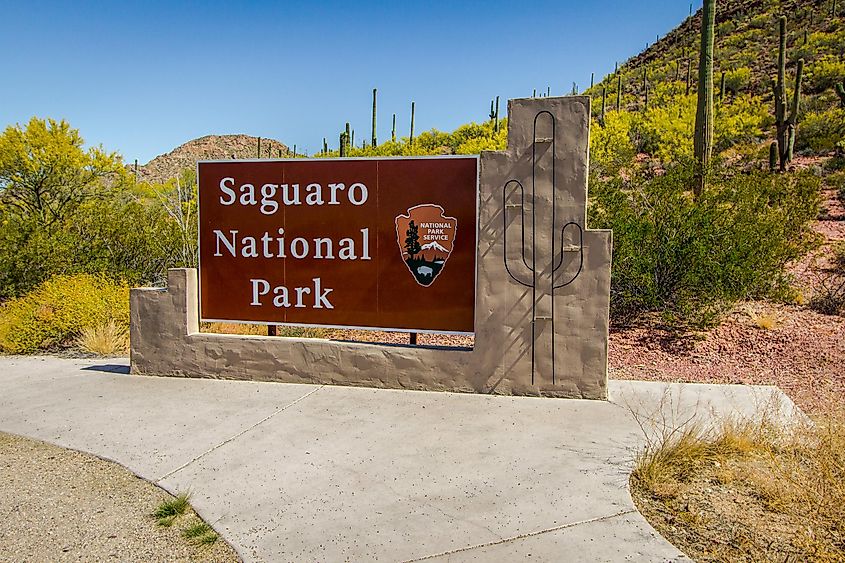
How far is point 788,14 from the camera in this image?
2194 inches

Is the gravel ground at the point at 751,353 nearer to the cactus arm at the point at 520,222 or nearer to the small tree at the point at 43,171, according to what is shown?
the cactus arm at the point at 520,222

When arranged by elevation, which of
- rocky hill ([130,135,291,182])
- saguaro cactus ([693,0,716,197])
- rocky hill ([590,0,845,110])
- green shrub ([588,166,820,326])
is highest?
rocky hill ([590,0,845,110])

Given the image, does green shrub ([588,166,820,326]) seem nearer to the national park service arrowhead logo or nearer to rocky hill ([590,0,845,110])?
the national park service arrowhead logo

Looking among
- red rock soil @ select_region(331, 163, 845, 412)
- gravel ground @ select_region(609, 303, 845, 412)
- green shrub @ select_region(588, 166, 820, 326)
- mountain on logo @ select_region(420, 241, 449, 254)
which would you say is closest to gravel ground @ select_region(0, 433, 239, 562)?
mountain on logo @ select_region(420, 241, 449, 254)

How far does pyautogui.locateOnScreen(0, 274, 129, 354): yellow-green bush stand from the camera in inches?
414

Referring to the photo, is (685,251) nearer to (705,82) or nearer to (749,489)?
(749,489)

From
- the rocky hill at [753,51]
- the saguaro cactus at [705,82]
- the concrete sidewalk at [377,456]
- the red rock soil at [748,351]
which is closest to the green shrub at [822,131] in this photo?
the rocky hill at [753,51]

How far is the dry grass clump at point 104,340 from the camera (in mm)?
10195

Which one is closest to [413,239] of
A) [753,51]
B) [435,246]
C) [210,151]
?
[435,246]

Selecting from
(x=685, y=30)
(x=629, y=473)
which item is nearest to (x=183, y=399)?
(x=629, y=473)

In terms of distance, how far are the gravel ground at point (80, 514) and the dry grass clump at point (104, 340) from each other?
4350 mm

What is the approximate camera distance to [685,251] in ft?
35.8

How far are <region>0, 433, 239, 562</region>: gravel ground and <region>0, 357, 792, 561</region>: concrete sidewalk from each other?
18 centimetres

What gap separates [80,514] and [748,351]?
336 inches
